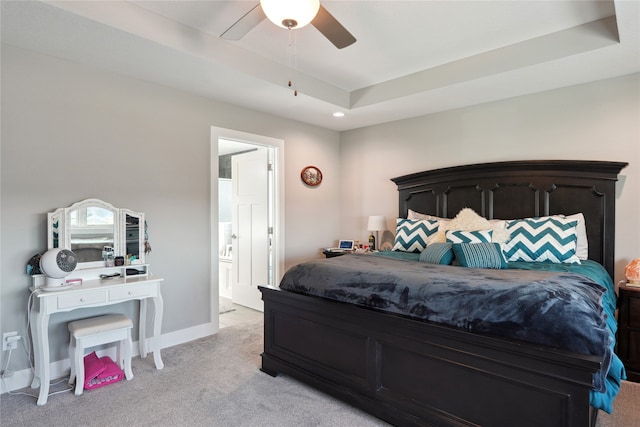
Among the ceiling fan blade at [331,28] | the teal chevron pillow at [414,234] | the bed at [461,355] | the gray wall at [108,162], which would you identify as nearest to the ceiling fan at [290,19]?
the ceiling fan blade at [331,28]

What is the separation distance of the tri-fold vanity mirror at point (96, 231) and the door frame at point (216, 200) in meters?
0.77

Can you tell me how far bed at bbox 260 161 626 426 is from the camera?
1594 millimetres

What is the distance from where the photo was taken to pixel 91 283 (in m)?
2.74

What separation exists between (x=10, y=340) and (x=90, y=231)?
90 cm

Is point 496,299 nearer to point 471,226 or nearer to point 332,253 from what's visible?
point 471,226

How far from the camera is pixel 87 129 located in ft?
9.69

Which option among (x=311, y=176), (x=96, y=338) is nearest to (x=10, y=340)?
(x=96, y=338)

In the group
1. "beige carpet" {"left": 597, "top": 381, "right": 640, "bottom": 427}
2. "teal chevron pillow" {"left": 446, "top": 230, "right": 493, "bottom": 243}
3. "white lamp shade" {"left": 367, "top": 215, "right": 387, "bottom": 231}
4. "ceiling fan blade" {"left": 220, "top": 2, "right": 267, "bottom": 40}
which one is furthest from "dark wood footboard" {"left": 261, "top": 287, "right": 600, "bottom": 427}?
"white lamp shade" {"left": 367, "top": 215, "right": 387, "bottom": 231}

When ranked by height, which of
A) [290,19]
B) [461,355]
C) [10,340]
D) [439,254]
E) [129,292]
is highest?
[290,19]

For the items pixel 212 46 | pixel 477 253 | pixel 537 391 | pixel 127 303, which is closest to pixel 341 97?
pixel 212 46

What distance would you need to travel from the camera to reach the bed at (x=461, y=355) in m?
1.59

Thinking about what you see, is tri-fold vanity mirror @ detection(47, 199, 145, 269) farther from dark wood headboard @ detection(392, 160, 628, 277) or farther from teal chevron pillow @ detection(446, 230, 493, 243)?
dark wood headboard @ detection(392, 160, 628, 277)

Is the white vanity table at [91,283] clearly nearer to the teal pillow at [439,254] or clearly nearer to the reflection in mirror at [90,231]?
the reflection in mirror at [90,231]

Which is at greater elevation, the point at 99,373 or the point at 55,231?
the point at 55,231
